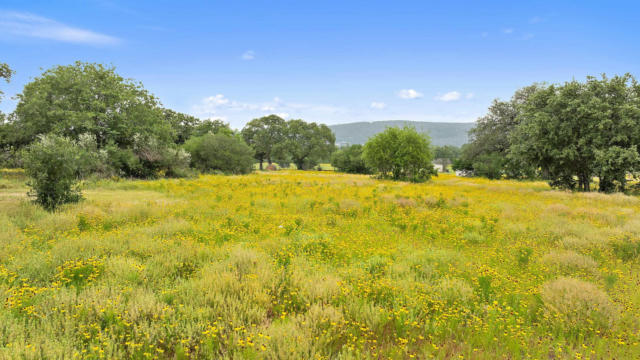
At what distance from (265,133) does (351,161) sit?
24211 mm

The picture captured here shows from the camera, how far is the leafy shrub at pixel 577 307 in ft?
14.1

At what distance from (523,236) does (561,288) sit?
4848mm

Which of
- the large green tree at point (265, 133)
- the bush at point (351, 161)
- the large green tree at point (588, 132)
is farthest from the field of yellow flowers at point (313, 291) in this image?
the large green tree at point (265, 133)

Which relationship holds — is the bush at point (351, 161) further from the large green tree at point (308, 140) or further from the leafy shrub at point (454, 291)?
the leafy shrub at point (454, 291)

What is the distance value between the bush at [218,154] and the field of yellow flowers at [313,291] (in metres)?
32.8

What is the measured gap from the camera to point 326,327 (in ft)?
13.5

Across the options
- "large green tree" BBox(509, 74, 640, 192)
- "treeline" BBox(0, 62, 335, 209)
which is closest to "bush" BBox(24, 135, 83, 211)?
"treeline" BBox(0, 62, 335, 209)

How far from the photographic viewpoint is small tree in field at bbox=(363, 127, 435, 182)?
31766 mm

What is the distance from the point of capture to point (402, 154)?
32.2 metres

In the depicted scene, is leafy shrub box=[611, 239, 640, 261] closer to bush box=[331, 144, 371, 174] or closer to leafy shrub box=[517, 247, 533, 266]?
leafy shrub box=[517, 247, 533, 266]

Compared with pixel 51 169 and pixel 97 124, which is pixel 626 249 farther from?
pixel 97 124

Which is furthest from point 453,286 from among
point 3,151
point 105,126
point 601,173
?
point 3,151

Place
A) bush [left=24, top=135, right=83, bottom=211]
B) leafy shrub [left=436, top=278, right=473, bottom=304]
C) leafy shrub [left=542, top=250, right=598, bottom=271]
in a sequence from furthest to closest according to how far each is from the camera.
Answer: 1. bush [left=24, top=135, right=83, bottom=211]
2. leafy shrub [left=542, top=250, right=598, bottom=271]
3. leafy shrub [left=436, top=278, right=473, bottom=304]

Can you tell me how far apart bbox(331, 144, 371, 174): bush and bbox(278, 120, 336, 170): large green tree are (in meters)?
5.52
